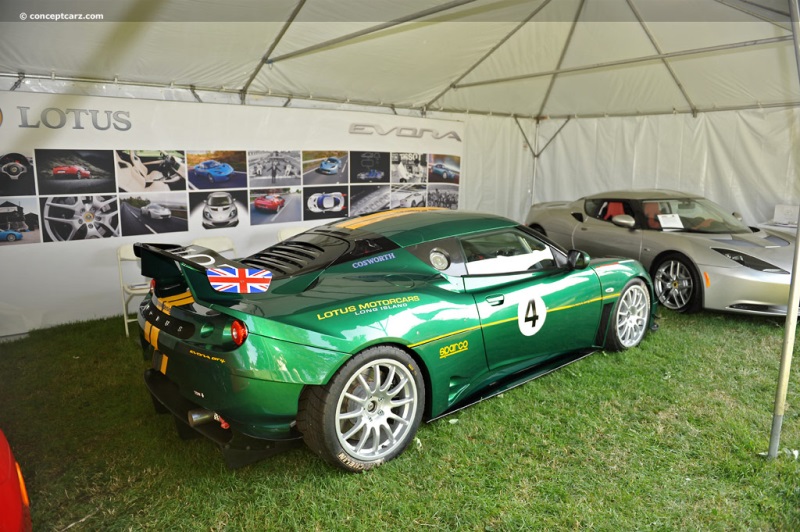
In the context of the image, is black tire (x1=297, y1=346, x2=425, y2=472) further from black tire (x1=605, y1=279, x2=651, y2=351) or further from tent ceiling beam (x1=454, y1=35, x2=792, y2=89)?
tent ceiling beam (x1=454, y1=35, x2=792, y2=89)

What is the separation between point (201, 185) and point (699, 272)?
565 cm

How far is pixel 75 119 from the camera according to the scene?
5438 mm

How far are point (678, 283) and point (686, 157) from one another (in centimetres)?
374

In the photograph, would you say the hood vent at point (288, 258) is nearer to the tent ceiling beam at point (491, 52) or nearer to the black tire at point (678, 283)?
the tent ceiling beam at point (491, 52)

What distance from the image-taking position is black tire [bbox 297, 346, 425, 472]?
272 cm

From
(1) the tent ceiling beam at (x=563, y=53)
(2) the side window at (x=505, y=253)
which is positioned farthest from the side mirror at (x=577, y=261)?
(1) the tent ceiling beam at (x=563, y=53)

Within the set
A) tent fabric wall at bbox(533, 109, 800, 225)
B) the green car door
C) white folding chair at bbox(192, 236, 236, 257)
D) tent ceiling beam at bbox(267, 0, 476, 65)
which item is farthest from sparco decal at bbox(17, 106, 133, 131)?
tent fabric wall at bbox(533, 109, 800, 225)

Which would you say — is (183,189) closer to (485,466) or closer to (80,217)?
(80,217)

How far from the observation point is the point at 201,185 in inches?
252

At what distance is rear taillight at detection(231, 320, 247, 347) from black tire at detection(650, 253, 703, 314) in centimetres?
490

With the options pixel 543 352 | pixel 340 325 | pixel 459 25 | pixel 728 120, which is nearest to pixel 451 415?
pixel 543 352

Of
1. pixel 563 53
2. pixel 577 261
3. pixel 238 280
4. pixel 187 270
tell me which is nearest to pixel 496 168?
pixel 563 53

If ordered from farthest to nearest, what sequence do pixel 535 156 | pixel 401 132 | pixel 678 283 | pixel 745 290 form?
1. pixel 535 156
2. pixel 401 132
3. pixel 678 283
4. pixel 745 290

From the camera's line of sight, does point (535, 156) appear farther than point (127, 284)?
Yes
